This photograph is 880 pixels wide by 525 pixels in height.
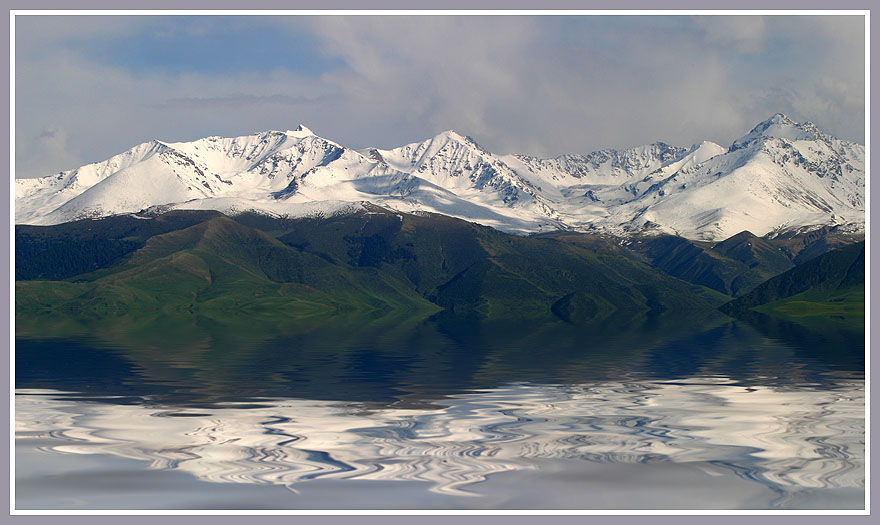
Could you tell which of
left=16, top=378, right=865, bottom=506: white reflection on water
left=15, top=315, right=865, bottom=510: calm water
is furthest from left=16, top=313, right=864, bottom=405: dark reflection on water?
left=16, top=378, right=865, bottom=506: white reflection on water

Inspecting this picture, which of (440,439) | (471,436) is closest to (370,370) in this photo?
(471,436)

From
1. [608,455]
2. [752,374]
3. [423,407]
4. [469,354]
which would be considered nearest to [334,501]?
[608,455]

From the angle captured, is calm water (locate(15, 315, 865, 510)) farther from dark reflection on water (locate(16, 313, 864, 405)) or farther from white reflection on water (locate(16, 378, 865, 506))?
dark reflection on water (locate(16, 313, 864, 405))

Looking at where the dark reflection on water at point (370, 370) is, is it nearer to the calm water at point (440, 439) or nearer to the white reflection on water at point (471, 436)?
the calm water at point (440, 439)

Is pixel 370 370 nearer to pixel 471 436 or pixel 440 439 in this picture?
pixel 471 436

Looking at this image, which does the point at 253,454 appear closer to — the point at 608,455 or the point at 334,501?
the point at 334,501

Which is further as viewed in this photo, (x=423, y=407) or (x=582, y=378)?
(x=582, y=378)
